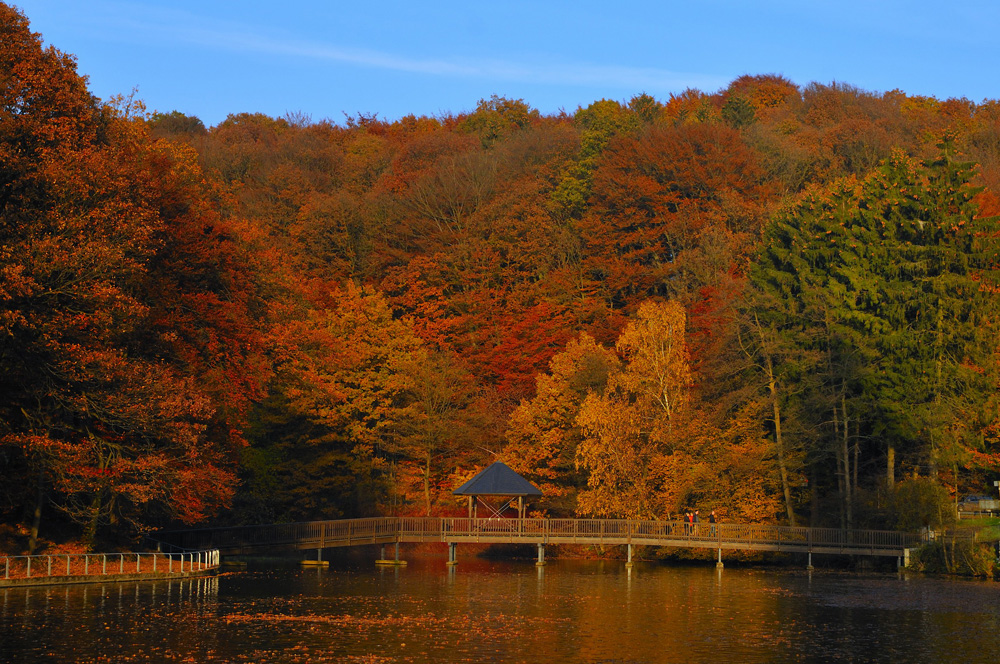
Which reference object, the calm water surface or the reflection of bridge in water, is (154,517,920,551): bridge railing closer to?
the reflection of bridge in water

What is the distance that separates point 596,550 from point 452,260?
68.4 feet

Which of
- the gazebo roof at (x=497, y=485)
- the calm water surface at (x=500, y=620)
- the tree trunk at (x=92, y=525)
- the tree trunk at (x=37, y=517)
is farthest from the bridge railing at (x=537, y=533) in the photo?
the tree trunk at (x=37, y=517)

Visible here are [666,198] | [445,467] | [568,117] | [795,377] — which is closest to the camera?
[795,377]

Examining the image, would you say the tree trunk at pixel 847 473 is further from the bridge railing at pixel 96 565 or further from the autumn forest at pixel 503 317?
the bridge railing at pixel 96 565

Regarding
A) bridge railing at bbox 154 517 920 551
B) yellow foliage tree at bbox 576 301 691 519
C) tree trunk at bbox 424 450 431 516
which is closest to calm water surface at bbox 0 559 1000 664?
bridge railing at bbox 154 517 920 551

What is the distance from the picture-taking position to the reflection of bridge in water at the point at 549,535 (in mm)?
41875

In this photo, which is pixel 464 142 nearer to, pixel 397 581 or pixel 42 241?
pixel 397 581

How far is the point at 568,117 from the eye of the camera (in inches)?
3964

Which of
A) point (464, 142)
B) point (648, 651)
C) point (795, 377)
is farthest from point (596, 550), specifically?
point (464, 142)

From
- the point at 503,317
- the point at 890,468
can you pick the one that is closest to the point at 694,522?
the point at 890,468

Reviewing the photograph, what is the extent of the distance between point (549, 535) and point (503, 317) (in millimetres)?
20113

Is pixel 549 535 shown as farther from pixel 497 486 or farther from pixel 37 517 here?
pixel 37 517

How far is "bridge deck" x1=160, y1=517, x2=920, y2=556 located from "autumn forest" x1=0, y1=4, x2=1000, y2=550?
172cm

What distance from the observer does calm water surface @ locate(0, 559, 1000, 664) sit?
21.5 m
